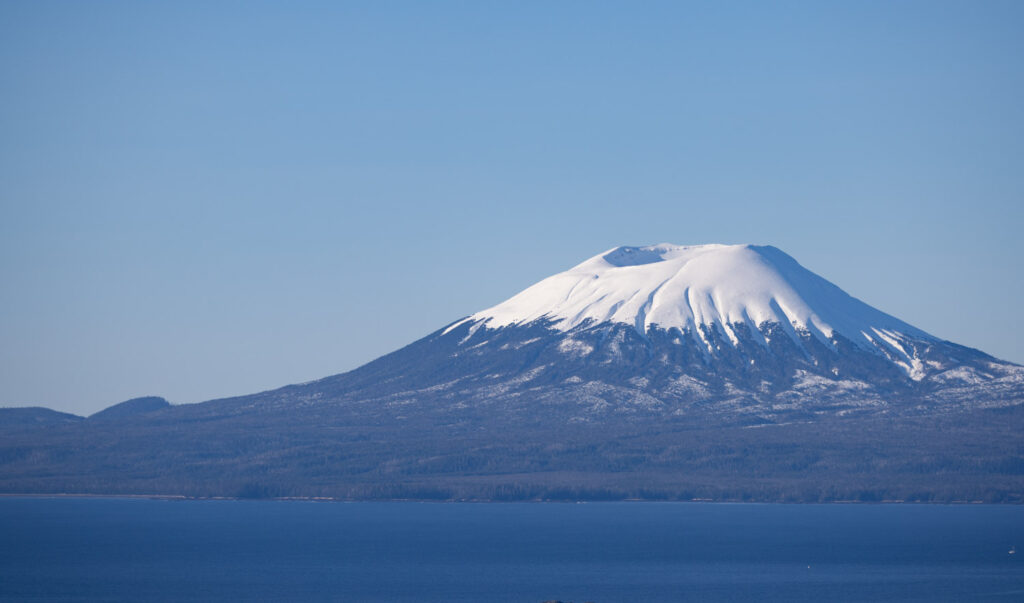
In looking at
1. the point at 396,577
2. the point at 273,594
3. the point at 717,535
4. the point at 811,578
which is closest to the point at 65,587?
the point at 273,594

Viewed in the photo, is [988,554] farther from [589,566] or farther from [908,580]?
[589,566]

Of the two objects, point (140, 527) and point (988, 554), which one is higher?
point (140, 527)

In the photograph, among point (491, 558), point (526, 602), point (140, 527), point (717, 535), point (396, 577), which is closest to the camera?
point (526, 602)

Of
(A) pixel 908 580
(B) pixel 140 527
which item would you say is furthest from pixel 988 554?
(B) pixel 140 527

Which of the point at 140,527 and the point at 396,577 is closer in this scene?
the point at 396,577

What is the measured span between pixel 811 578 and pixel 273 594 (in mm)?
46295

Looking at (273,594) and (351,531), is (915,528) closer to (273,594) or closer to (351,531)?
(351,531)

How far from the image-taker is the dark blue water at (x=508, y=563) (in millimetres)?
123062

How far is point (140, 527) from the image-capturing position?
197 m

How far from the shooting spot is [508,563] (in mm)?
146625

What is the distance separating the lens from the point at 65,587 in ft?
415

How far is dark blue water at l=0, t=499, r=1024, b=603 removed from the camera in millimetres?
123062

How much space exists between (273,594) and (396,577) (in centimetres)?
1588

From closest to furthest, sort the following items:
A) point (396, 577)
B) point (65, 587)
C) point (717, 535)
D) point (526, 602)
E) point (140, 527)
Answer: point (526, 602) → point (65, 587) → point (396, 577) → point (717, 535) → point (140, 527)
